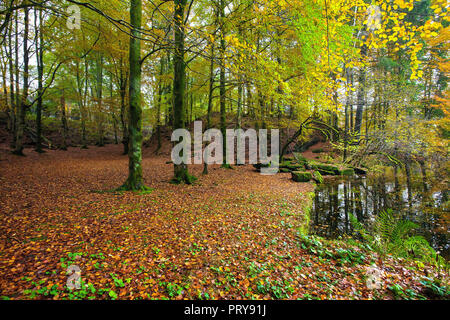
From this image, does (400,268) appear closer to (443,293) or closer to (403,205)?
(443,293)

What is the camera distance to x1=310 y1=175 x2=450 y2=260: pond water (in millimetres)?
5887

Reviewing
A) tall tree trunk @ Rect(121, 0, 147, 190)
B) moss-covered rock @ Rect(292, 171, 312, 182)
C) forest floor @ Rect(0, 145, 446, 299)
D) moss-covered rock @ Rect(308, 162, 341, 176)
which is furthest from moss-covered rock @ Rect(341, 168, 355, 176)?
tall tree trunk @ Rect(121, 0, 147, 190)

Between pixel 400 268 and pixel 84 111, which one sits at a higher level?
pixel 84 111

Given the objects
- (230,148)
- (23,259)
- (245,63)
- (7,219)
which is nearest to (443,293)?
(245,63)

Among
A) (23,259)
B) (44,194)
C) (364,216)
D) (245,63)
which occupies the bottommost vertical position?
(364,216)

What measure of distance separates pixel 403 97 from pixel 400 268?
11330mm

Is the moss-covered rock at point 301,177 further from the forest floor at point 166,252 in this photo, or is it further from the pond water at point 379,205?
the forest floor at point 166,252

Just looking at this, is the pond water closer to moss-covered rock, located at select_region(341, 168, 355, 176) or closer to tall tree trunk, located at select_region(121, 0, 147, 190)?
moss-covered rock, located at select_region(341, 168, 355, 176)

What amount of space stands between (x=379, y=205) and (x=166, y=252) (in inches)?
350

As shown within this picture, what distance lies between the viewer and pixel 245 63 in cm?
520

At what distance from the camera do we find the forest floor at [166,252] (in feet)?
9.02

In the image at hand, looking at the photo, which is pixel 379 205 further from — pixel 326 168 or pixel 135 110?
pixel 135 110

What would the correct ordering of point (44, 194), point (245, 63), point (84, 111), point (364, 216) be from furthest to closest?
point (84, 111)
point (364, 216)
point (44, 194)
point (245, 63)

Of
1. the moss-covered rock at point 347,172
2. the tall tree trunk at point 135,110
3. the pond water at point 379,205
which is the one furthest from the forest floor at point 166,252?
the moss-covered rock at point 347,172
